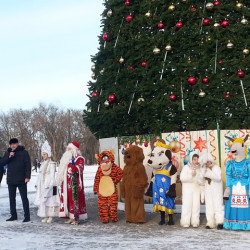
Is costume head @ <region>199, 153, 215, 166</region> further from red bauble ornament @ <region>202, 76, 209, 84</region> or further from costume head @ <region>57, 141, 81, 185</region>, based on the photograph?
costume head @ <region>57, 141, 81, 185</region>

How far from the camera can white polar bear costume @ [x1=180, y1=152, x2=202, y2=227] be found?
372 inches

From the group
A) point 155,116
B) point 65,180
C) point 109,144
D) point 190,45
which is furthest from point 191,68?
point 65,180

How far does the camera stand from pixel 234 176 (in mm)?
9094

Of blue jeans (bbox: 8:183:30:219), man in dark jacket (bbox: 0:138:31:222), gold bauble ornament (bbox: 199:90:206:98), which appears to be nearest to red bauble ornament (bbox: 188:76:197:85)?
gold bauble ornament (bbox: 199:90:206:98)

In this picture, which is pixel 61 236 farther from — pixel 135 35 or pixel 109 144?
pixel 135 35

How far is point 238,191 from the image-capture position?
8961 mm

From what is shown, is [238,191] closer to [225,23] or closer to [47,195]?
[225,23]

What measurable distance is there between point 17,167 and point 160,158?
353 cm

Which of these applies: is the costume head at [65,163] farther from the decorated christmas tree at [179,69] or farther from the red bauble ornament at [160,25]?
the red bauble ornament at [160,25]

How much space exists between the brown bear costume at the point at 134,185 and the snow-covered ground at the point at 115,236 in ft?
0.85

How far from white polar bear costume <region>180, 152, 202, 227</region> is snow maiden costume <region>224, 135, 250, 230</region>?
70 centimetres

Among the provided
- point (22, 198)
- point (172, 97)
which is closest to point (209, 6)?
point (172, 97)

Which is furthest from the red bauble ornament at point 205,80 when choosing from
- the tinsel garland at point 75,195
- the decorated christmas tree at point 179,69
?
the tinsel garland at point 75,195

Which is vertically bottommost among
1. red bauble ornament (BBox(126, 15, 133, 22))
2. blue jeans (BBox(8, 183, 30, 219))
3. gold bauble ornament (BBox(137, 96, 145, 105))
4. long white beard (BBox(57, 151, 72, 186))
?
blue jeans (BBox(8, 183, 30, 219))
